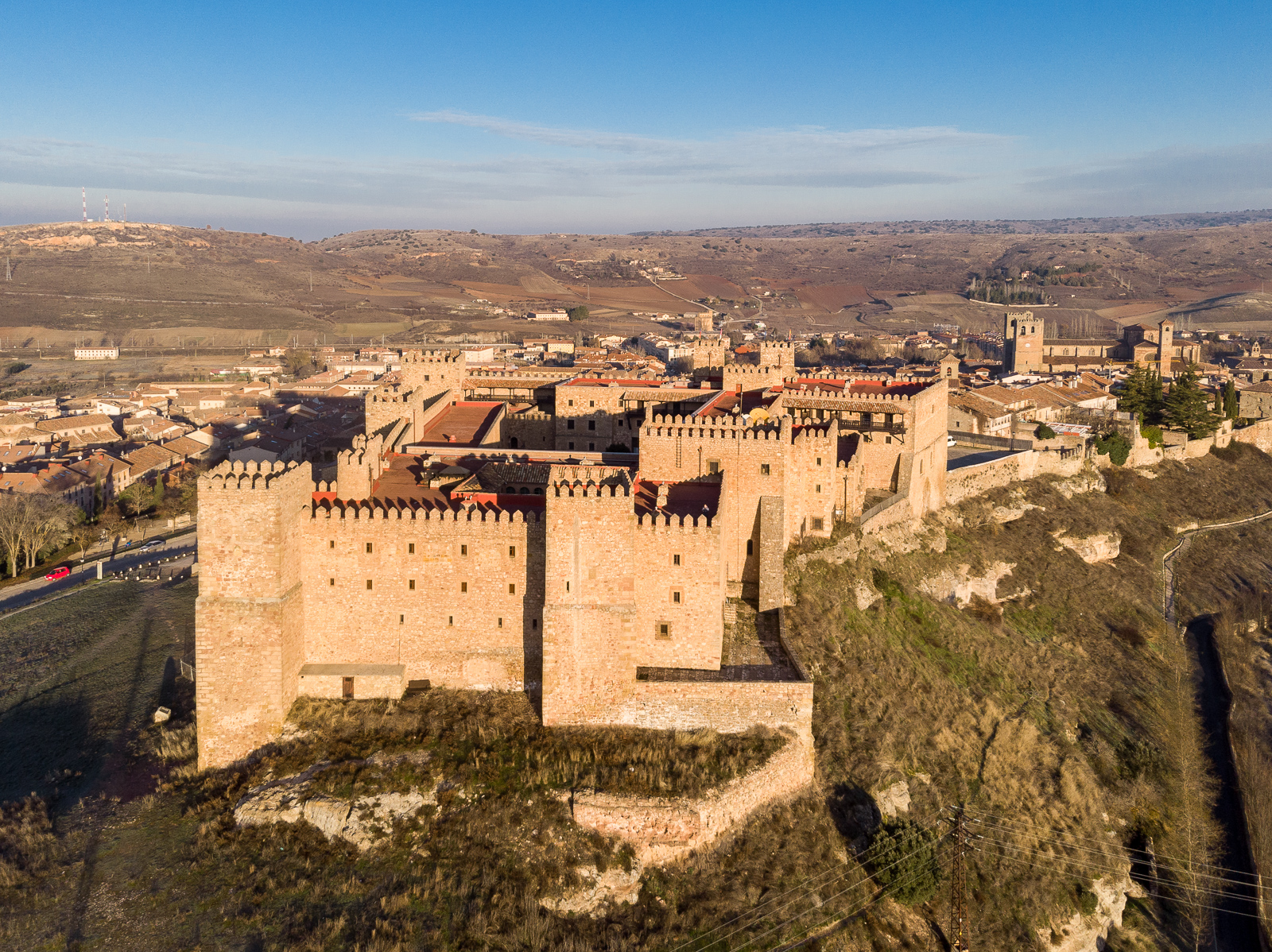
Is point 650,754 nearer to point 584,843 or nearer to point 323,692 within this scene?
point 584,843

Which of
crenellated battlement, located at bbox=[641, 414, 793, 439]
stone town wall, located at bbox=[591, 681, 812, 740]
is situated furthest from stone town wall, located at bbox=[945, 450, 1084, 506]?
stone town wall, located at bbox=[591, 681, 812, 740]

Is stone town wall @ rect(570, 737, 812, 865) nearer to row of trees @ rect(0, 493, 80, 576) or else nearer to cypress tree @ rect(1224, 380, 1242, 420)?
row of trees @ rect(0, 493, 80, 576)

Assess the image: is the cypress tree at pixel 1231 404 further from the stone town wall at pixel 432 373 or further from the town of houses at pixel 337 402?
the stone town wall at pixel 432 373

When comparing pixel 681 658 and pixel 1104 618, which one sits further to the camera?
pixel 1104 618

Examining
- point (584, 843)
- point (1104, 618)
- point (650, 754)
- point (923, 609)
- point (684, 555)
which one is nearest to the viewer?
point (584, 843)

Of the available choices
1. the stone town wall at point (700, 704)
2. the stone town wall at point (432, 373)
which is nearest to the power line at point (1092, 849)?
the stone town wall at point (700, 704)

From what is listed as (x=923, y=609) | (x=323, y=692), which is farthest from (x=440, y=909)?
(x=923, y=609)

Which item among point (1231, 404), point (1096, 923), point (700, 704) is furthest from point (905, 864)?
point (1231, 404)
